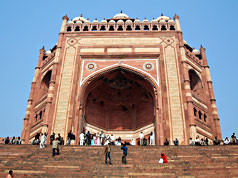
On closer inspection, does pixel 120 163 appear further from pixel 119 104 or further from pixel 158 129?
pixel 119 104

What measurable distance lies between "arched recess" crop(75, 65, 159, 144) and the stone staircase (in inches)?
340

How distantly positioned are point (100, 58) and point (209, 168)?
14819mm

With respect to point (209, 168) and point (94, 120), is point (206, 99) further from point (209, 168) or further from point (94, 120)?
point (209, 168)

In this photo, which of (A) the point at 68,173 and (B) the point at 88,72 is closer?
(A) the point at 68,173

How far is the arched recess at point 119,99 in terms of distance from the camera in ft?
75.6

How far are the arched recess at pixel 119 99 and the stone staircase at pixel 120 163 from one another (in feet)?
28.4

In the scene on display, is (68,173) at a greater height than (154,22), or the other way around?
(154,22)

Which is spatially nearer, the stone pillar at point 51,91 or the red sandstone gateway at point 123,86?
the stone pillar at point 51,91

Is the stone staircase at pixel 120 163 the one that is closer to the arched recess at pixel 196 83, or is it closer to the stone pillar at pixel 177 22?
the arched recess at pixel 196 83

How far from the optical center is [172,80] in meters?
22.2

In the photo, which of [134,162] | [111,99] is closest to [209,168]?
[134,162]

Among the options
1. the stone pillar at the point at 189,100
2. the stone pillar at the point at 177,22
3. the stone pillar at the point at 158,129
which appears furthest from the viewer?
the stone pillar at the point at 177,22

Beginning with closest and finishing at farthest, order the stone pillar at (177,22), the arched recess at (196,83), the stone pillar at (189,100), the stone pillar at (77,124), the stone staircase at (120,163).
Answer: the stone staircase at (120,163)
the stone pillar at (189,100)
the stone pillar at (77,124)
the stone pillar at (177,22)
the arched recess at (196,83)

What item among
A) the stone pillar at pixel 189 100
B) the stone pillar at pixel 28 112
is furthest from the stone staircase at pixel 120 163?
the stone pillar at pixel 28 112
